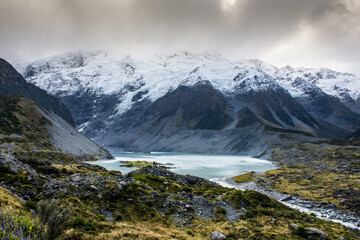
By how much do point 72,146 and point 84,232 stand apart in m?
116

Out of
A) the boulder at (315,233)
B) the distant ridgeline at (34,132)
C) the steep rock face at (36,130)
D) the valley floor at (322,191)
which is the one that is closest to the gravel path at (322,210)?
the valley floor at (322,191)

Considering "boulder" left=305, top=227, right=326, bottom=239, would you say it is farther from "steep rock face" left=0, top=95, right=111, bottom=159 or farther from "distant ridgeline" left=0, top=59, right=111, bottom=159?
"steep rock face" left=0, top=95, right=111, bottom=159

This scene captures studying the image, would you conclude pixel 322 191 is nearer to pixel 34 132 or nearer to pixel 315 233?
pixel 315 233

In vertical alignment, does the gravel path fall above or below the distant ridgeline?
below

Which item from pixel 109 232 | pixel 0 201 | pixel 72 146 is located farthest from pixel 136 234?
pixel 72 146

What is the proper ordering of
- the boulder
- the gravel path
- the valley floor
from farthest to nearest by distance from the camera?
the valley floor
the gravel path
the boulder

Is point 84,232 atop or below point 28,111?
below

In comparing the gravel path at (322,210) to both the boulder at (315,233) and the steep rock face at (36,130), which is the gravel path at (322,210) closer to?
the boulder at (315,233)

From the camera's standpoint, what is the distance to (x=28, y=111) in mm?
131125

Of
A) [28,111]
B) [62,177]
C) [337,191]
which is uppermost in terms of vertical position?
[28,111]

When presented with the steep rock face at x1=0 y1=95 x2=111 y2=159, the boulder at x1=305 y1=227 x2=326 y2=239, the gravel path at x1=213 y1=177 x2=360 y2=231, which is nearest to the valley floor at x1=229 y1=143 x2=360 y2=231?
the gravel path at x1=213 y1=177 x2=360 y2=231

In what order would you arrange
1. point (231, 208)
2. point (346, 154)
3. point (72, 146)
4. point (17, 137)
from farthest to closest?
point (72, 146), point (346, 154), point (17, 137), point (231, 208)

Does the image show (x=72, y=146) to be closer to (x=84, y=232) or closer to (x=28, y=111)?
(x=28, y=111)

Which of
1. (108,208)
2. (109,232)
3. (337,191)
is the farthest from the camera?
(337,191)
